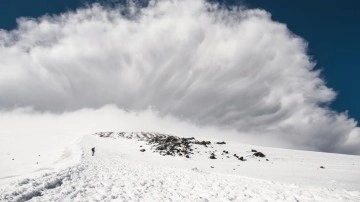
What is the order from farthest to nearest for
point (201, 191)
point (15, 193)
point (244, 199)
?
point (201, 191) → point (244, 199) → point (15, 193)

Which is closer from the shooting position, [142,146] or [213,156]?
[213,156]

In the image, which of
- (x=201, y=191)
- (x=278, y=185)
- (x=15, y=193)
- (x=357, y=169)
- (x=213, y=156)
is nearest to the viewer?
(x=15, y=193)

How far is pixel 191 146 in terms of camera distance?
45.3 meters

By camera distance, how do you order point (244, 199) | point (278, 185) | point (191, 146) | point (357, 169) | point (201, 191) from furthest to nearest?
point (191, 146) → point (357, 169) → point (278, 185) → point (201, 191) → point (244, 199)

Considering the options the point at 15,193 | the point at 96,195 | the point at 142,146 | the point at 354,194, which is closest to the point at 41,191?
the point at 15,193

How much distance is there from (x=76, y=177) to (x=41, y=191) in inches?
185

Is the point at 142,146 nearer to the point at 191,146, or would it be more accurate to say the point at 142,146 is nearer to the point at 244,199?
the point at 191,146

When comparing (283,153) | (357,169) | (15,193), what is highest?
(283,153)

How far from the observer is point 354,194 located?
15.0 metres

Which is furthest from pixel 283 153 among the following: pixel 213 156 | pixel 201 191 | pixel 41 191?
pixel 41 191

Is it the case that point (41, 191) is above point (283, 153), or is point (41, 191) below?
below

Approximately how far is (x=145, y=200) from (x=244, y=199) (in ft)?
16.4

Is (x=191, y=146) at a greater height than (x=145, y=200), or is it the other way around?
(x=191, y=146)

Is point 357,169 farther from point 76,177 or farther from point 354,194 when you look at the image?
point 76,177
